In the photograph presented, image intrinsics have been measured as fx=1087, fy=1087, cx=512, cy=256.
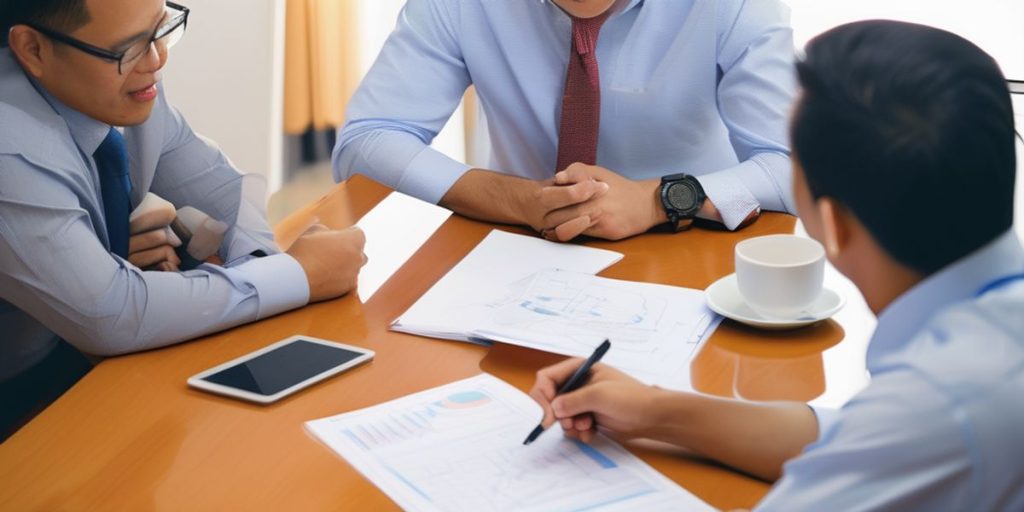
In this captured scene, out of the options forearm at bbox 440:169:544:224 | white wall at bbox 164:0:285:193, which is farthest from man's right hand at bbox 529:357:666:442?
white wall at bbox 164:0:285:193

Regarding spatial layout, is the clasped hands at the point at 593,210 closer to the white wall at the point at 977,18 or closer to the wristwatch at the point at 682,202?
the wristwatch at the point at 682,202

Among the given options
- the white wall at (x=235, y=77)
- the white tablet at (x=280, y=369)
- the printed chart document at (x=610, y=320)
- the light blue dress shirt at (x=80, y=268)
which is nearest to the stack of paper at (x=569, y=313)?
the printed chart document at (x=610, y=320)

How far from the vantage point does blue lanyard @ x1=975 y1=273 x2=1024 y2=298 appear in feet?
2.64

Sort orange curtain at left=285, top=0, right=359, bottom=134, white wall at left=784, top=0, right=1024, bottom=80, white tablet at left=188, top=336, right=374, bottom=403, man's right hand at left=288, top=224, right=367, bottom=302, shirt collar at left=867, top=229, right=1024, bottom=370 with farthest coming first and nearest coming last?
orange curtain at left=285, top=0, right=359, bottom=134 → white wall at left=784, top=0, right=1024, bottom=80 → man's right hand at left=288, top=224, right=367, bottom=302 → white tablet at left=188, top=336, right=374, bottom=403 → shirt collar at left=867, top=229, right=1024, bottom=370

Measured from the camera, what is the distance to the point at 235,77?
3.65 metres

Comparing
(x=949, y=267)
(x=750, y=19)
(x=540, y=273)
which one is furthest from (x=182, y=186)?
(x=949, y=267)

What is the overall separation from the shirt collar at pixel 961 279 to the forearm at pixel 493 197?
0.93 meters

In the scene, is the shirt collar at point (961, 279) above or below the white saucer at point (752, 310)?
above

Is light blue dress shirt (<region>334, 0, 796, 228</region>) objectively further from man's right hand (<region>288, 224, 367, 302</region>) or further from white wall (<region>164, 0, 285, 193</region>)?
white wall (<region>164, 0, 285, 193</region>)

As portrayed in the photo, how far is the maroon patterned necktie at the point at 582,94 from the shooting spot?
1980mm

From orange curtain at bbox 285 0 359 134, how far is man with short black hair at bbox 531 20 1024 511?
2.95 meters

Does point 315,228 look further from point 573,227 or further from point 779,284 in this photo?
point 779,284

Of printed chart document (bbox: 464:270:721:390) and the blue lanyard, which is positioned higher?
the blue lanyard

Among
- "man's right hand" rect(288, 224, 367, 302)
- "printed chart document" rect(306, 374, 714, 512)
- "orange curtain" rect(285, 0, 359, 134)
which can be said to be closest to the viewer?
"printed chart document" rect(306, 374, 714, 512)
